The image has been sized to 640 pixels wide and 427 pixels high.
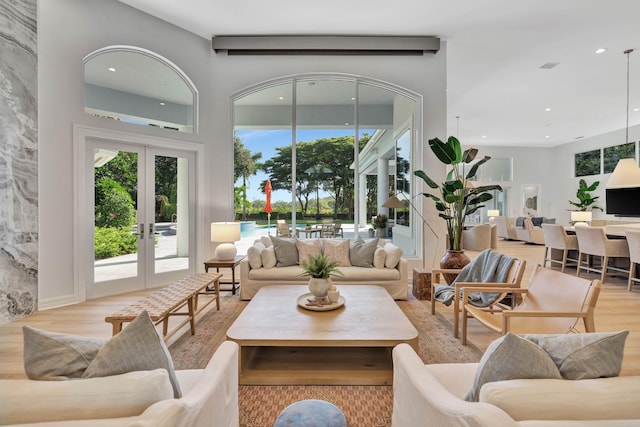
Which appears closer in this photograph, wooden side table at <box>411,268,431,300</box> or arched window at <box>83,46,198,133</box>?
wooden side table at <box>411,268,431,300</box>

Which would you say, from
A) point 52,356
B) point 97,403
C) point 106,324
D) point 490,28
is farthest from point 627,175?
point 106,324

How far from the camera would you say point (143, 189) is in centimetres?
511

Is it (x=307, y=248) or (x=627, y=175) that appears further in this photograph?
(x=627, y=175)

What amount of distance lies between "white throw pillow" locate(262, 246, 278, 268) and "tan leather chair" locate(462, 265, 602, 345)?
2.50 meters

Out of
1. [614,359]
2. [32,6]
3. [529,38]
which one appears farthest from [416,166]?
[32,6]

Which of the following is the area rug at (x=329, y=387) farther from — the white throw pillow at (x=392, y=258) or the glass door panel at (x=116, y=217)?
the glass door panel at (x=116, y=217)

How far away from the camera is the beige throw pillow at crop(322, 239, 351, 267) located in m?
4.73

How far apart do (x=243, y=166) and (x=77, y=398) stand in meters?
5.22

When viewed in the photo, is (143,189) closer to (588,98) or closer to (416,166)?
(416,166)

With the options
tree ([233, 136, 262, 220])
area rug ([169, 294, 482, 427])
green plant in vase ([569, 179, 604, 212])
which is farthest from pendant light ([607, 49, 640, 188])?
green plant in vase ([569, 179, 604, 212])

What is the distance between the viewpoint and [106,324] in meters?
3.61

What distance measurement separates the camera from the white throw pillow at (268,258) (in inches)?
178

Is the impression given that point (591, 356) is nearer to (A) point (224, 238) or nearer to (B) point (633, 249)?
(A) point (224, 238)

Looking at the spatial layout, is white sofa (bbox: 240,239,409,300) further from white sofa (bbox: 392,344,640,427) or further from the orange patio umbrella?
white sofa (bbox: 392,344,640,427)
